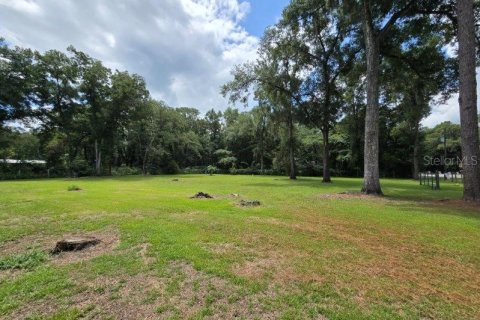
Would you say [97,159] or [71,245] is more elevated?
[97,159]

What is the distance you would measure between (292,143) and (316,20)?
11140 mm

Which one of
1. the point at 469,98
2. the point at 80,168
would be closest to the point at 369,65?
the point at 469,98

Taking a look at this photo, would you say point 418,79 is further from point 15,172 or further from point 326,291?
point 15,172

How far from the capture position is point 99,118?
30891 mm

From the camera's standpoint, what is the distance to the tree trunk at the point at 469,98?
33.6 feet

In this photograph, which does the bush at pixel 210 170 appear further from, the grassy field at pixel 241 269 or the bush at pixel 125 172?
the grassy field at pixel 241 269

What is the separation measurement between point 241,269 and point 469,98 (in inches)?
469

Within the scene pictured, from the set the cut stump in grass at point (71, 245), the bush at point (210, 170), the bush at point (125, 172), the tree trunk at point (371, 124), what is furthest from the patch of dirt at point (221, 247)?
the bush at point (210, 170)

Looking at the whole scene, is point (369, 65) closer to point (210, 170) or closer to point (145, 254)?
point (145, 254)

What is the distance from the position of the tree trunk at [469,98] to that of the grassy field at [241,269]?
15.6 ft

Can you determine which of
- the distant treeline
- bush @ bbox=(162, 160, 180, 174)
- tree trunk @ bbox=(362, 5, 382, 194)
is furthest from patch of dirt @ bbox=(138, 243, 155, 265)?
bush @ bbox=(162, 160, 180, 174)

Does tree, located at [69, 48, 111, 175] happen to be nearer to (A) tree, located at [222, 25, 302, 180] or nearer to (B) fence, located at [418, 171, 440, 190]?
(A) tree, located at [222, 25, 302, 180]

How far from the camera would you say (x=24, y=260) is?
159 inches

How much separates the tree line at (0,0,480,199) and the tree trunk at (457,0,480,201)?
38 mm
